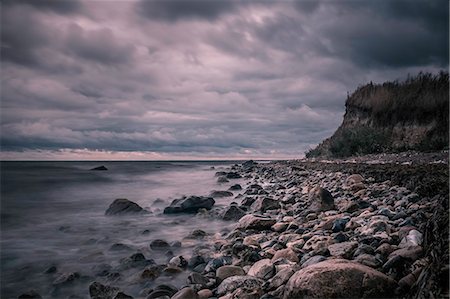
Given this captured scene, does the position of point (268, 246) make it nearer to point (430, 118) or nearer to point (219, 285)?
point (219, 285)

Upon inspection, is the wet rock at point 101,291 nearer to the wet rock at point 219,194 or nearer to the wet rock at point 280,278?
the wet rock at point 280,278

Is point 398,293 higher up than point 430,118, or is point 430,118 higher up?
point 430,118

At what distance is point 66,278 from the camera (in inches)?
179

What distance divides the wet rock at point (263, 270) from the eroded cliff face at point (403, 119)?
12.8 meters

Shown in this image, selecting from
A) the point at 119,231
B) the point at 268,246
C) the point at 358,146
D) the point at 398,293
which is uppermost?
the point at 358,146

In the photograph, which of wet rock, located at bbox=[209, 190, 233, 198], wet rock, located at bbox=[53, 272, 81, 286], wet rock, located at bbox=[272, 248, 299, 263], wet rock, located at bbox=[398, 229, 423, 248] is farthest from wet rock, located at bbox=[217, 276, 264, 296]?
wet rock, located at bbox=[209, 190, 233, 198]

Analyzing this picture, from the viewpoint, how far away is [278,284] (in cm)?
309

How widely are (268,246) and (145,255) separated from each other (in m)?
2.20

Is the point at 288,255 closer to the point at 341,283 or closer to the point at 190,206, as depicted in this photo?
the point at 341,283

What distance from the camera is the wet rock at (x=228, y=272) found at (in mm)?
3725

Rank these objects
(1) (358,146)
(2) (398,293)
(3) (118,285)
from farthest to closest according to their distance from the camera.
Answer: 1. (1) (358,146)
2. (3) (118,285)
3. (2) (398,293)

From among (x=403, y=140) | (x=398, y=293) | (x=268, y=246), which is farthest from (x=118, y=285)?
(x=403, y=140)

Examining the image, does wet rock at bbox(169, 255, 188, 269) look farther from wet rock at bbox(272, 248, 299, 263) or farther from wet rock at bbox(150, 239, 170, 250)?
wet rock at bbox(272, 248, 299, 263)

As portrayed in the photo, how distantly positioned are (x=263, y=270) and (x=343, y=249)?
0.87 meters
